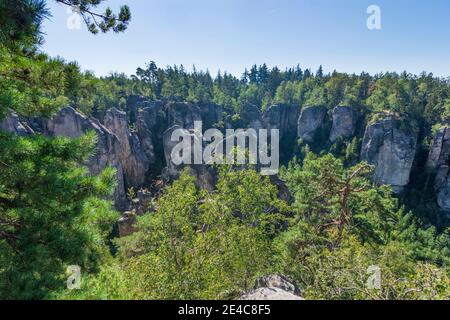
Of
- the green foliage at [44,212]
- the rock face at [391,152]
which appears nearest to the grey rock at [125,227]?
the green foliage at [44,212]

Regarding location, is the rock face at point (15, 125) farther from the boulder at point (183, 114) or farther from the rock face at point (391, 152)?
the rock face at point (391, 152)

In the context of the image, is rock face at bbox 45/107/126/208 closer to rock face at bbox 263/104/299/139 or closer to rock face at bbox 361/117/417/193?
rock face at bbox 263/104/299/139

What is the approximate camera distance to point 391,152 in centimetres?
5103

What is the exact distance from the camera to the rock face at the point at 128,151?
48906mm

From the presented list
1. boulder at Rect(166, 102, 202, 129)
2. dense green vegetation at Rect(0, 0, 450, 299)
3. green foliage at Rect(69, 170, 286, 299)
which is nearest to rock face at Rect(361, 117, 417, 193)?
boulder at Rect(166, 102, 202, 129)

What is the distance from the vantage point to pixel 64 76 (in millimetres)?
5570

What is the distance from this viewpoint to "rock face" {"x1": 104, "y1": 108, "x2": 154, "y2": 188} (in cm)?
4891

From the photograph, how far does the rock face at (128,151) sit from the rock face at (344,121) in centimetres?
4331

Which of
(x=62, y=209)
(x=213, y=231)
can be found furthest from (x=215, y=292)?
(x=62, y=209)

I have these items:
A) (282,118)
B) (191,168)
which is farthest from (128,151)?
(282,118)

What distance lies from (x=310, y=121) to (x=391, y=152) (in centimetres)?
2003

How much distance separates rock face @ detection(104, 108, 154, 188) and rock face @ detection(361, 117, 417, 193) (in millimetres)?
44604

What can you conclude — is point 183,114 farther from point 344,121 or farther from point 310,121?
point 344,121
